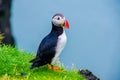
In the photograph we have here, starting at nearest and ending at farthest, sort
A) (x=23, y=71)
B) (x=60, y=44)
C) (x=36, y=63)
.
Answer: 1. (x=60, y=44)
2. (x=36, y=63)
3. (x=23, y=71)

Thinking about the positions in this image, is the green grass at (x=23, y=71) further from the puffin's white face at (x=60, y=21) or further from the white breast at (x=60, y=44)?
the puffin's white face at (x=60, y=21)

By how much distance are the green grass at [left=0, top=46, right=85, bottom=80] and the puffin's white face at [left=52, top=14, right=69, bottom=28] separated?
933 millimetres

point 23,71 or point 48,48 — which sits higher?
point 48,48

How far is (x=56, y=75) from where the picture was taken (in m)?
12.1

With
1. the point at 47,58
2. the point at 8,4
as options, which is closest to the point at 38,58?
the point at 47,58

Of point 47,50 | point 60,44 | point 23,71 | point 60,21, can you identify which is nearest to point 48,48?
point 47,50

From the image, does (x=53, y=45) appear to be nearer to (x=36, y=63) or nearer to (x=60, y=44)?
(x=60, y=44)

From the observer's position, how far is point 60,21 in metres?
11.9

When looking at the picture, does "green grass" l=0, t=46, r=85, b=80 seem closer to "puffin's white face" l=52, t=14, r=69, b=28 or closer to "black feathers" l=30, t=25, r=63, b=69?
"black feathers" l=30, t=25, r=63, b=69

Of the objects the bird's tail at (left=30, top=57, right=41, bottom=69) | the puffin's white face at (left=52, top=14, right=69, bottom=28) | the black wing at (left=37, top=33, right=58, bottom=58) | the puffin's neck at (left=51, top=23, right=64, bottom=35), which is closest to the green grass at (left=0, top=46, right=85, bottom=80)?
the bird's tail at (left=30, top=57, right=41, bottom=69)

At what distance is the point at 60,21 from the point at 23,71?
1176 mm

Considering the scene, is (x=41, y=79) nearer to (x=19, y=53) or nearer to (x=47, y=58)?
(x=47, y=58)

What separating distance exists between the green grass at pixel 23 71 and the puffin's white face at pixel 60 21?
0.93 metres

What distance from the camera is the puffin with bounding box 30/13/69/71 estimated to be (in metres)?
11.8
